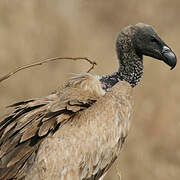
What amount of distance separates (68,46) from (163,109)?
178 cm

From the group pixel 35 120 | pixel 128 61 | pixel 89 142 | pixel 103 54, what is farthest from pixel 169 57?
pixel 103 54

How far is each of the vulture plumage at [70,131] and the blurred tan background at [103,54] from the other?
3.94m

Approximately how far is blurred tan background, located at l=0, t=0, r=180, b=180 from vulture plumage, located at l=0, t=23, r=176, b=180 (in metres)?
3.94

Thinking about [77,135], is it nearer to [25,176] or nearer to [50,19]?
[25,176]

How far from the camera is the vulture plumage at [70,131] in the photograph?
4.41 meters

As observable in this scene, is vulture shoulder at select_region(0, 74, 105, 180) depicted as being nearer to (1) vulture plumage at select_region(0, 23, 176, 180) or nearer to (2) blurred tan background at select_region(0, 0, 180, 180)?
(1) vulture plumage at select_region(0, 23, 176, 180)

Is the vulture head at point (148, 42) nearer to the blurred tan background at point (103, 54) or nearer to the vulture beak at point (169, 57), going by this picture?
the vulture beak at point (169, 57)

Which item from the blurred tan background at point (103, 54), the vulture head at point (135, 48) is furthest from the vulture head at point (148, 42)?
the blurred tan background at point (103, 54)

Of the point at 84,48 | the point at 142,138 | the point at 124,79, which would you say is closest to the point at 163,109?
the point at 142,138

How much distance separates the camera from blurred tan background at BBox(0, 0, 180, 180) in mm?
9102

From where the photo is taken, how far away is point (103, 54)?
9.38m

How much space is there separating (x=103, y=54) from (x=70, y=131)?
4909 mm

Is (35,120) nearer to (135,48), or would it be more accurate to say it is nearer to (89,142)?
(89,142)

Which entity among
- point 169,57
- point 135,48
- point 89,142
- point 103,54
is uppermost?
point 103,54
